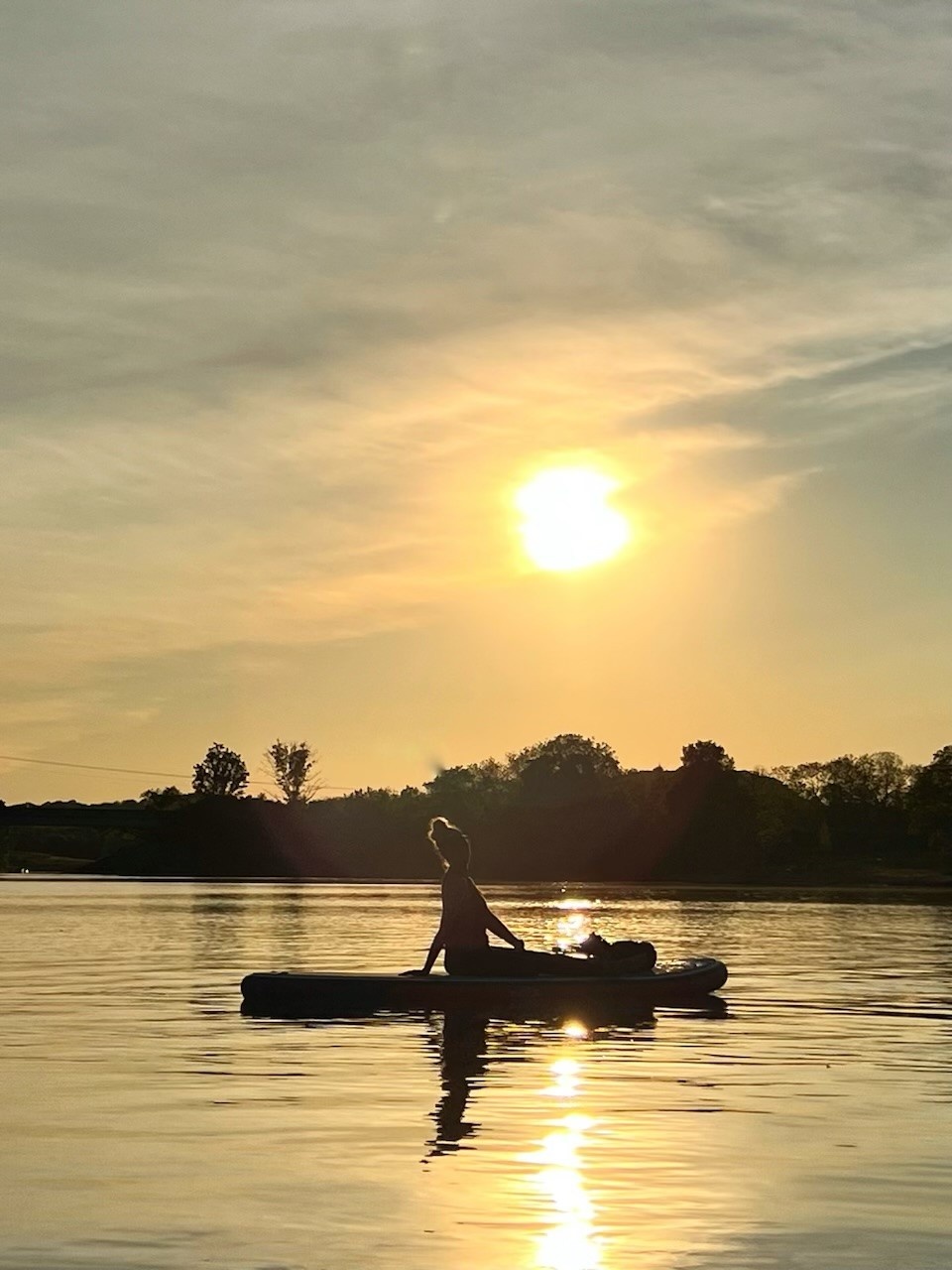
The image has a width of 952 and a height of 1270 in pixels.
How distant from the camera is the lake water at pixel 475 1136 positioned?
11.0 m

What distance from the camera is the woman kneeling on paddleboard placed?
26.3 metres

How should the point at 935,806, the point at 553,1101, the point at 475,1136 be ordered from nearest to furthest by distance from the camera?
1. the point at 475,1136
2. the point at 553,1101
3. the point at 935,806

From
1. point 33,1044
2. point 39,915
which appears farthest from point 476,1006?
point 39,915

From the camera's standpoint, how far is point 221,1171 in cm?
1350

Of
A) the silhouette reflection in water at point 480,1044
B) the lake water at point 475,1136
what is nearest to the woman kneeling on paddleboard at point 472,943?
the silhouette reflection in water at point 480,1044

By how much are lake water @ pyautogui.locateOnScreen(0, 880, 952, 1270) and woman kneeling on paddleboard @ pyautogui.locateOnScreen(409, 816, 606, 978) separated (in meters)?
1.06

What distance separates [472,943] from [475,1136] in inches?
477

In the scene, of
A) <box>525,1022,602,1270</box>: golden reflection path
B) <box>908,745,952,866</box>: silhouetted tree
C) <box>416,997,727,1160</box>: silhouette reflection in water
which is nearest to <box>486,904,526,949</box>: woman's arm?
<box>416,997,727,1160</box>: silhouette reflection in water

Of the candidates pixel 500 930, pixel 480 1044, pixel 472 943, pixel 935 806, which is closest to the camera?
pixel 480 1044

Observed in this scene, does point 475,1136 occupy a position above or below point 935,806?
below

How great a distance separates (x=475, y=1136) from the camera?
1512 centimetres

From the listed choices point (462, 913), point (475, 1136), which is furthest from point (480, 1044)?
point (475, 1136)

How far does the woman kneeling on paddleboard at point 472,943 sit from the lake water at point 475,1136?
41.8 inches

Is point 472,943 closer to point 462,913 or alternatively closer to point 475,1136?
point 462,913
